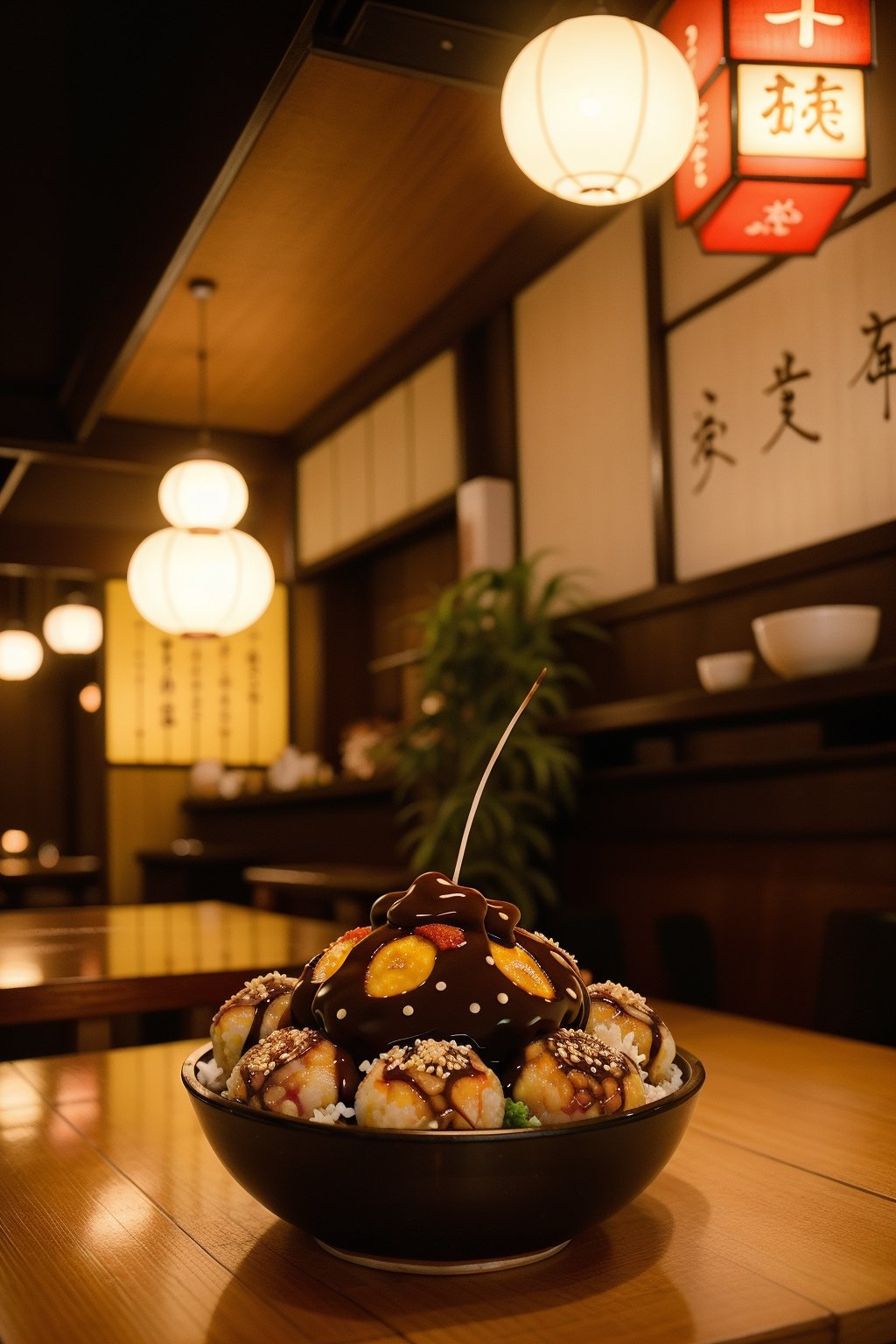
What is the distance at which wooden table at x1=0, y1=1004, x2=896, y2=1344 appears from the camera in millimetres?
689

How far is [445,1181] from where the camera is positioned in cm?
71

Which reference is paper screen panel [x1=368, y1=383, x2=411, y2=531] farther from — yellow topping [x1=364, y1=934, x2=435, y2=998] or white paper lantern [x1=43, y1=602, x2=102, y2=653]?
yellow topping [x1=364, y1=934, x2=435, y2=998]

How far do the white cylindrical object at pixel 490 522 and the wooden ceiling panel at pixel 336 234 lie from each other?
3.12 ft

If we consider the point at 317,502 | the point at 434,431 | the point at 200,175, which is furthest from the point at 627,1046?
the point at 317,502

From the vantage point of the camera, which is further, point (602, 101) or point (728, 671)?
point (728, 671)

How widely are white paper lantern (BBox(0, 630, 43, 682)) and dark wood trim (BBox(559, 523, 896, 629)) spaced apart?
6031mm

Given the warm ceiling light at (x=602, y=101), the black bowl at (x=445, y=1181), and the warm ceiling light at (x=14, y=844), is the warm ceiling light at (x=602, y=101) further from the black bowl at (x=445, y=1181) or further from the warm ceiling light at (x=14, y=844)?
the warm ceiling light at (x=14, y=844)

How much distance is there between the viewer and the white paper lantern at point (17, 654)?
9.05 meters

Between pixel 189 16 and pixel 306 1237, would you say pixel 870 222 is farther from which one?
pixel 306 1237

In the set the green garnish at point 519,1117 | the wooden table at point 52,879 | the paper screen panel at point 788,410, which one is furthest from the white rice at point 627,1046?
the wooden table at point 52,879

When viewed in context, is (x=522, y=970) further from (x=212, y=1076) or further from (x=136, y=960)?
(x=136, y=960)

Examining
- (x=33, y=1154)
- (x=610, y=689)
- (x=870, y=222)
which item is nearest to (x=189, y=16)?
(x=870, y=222)

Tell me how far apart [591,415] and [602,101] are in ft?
7.38

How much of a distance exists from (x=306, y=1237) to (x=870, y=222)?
10.4 ft
